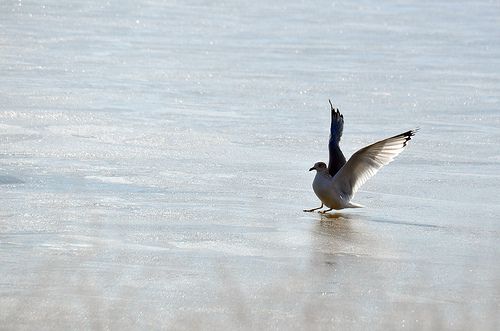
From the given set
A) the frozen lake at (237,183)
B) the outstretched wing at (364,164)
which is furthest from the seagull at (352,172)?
the frozen lake at (237,183)

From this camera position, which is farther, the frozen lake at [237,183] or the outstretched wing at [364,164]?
the outstretched wing at [364,164]

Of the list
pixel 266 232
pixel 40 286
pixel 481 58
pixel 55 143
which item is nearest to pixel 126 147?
pixel 55 143

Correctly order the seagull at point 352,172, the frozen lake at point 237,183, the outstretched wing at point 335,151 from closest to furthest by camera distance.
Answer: the frozen lake at point 237,183 < the seagull at point 352,172 < the outstretched wing at point 335,151

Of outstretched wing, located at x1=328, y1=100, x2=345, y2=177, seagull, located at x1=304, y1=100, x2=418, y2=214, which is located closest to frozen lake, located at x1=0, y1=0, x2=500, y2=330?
seagull, located at x1=304, y1=100, x2=418, y2=214

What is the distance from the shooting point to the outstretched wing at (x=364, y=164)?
771 centimetres

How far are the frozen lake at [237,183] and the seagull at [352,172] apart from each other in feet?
0.52

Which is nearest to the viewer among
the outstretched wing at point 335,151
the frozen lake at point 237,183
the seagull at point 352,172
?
the frozen lake at point 237,183

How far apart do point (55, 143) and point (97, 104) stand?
225cm

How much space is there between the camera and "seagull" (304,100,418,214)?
764cm

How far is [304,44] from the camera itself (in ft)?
56.9

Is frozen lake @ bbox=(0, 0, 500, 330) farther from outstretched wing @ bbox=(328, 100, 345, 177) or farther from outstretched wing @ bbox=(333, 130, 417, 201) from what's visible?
outstretched wing @ bbox=(328, 100, 345, 177)

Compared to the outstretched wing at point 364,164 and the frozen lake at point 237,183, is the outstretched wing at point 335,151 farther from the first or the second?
the frozen lake at point 237,183

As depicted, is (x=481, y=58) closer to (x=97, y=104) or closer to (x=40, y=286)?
(x=97, y=104)

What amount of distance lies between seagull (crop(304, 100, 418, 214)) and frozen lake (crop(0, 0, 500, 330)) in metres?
0.16
